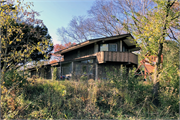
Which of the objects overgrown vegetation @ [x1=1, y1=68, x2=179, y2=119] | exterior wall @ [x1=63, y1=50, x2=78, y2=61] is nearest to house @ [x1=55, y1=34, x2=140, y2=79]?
exterior wall @ [x1=63, y1=50, x2=78, y2=61]

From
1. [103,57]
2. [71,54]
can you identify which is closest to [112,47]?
[103,57]

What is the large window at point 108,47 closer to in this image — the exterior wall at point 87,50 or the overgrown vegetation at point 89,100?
the exterior wall at point 87,50

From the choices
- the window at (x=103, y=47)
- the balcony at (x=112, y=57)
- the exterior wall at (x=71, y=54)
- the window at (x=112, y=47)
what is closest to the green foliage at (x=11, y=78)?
the balcony at (x=112, y=57)

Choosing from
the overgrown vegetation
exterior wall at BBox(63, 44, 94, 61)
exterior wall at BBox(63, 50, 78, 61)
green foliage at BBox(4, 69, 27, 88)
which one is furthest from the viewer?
exterior wall at BBox(63, 50, 78, 61)

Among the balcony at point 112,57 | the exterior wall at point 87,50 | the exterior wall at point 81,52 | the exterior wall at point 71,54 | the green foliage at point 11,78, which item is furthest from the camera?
the exterior wall at point 71,54

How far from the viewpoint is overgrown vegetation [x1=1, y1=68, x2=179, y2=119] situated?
5.27m

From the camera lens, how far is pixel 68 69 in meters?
18.7

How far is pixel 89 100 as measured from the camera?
19.4 ft

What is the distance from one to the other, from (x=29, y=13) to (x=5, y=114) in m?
3.55

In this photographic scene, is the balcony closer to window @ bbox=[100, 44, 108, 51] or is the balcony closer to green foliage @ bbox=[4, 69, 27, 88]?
window @ bbox=[100, 44, 108, 51]

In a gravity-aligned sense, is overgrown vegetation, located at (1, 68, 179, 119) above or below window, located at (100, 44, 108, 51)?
below

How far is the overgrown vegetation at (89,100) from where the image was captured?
17.3 ft

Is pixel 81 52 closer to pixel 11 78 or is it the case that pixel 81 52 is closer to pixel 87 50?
pixel 87 50

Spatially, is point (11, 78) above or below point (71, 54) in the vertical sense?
below
